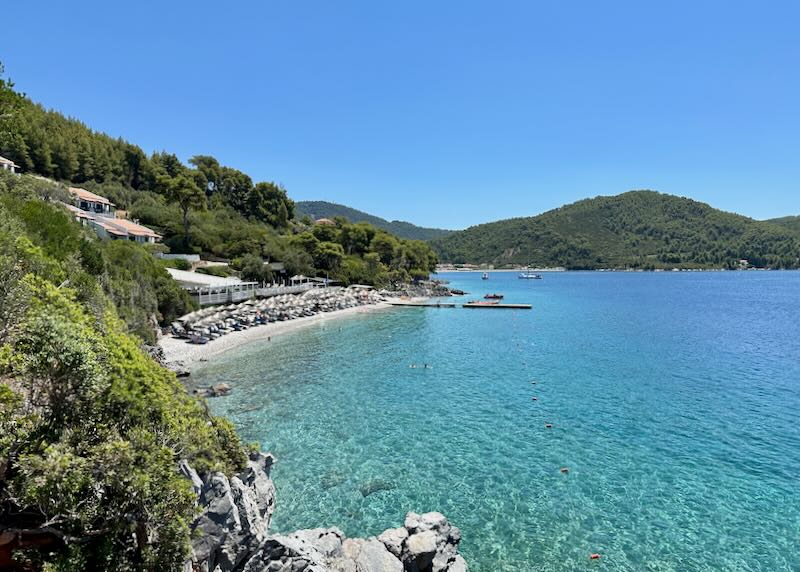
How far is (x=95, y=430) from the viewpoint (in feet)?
22.3

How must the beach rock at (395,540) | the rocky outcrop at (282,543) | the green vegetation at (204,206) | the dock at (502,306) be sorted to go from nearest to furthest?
the rocky outcrop at (282,543) < the beach rock at (395,540) < the dock at (502,306) < the green vegetation at (204,206)

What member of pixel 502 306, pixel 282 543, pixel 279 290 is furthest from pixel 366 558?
pixel 502 306

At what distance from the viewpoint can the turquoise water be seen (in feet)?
38.2

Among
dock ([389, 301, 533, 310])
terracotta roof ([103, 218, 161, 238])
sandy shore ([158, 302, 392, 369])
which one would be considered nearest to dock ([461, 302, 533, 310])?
dock ([389, 301, 533, 310])

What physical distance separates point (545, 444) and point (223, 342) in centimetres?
2698

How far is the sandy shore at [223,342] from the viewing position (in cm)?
2984

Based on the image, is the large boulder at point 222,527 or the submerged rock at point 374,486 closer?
the large boulder at point 222,527

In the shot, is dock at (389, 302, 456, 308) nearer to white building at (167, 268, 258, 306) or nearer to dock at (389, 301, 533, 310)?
dock at (389, 301, 533, 310)

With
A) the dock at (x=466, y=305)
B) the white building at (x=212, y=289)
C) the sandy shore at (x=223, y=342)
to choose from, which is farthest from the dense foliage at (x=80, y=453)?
the dock at (x=466, y=305)

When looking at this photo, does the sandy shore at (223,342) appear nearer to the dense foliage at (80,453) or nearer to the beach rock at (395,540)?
the beach rock at (395,540)

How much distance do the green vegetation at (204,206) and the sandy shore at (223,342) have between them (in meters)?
15.7

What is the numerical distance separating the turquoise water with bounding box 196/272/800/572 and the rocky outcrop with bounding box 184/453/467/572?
1.42 m

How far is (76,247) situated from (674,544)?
Result: 30.0m

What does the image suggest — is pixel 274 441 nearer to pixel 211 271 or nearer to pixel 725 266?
pixel 211 271
